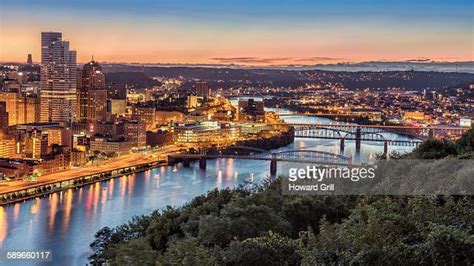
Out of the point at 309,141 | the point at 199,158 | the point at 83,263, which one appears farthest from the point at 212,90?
the point at 83,263

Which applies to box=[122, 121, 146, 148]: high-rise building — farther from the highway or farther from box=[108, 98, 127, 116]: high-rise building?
box=[108, 98, 127, 116]: high-rise building

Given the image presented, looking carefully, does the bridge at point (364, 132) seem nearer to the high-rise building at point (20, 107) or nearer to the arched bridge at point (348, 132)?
the arched bridge at point (348, 132)

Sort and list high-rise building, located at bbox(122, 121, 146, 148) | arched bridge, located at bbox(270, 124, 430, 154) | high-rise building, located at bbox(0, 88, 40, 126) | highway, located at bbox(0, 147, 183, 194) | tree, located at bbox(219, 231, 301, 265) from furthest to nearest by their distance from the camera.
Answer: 1. high-rise building, located at bbox(0, 88, 40, 126)
2. high-rise building, located at bbox(122, 121, 146, 148)
3. arched bridge, located at bbox(270, 124, 430, 154)
4. highway, located at bbox(0, 147, 183, 194)
5. tree, located at bbox(219, 231, 301, 265)

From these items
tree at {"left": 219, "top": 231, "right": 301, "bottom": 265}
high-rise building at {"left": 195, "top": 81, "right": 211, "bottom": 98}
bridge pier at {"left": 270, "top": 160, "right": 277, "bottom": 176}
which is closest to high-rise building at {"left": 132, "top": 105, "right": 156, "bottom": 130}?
high-rise building at {"left": 195, "top": 81, "right": 211, "bottom": 98}

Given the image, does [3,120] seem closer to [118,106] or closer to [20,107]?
[20,107]

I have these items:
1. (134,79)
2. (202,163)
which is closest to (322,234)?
(202,163)

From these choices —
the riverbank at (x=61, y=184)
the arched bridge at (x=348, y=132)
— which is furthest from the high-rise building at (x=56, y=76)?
the riverbank at (x=61, y=184)
